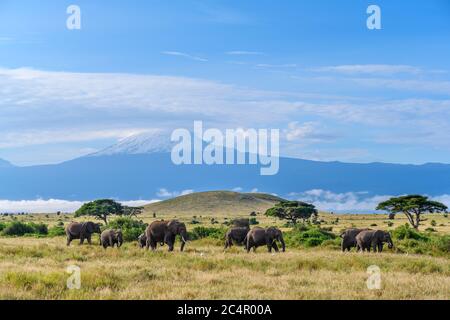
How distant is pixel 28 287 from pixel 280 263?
32.0 feet

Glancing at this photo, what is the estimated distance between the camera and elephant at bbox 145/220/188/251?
29820mm

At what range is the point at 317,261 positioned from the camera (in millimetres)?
23328

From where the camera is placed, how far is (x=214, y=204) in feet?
563

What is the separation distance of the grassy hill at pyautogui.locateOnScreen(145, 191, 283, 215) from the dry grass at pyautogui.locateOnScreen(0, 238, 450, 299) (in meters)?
132

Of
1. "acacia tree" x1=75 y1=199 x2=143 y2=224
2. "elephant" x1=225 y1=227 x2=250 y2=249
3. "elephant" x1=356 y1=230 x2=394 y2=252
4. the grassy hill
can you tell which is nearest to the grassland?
"elephant" x1=356 y1=230 x2=394 y2=252

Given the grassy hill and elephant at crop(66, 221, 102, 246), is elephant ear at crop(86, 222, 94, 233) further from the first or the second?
the grassy hill

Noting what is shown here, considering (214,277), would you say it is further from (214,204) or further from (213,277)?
(214,204)

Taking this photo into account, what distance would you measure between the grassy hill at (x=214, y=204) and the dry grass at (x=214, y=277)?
5205 inches

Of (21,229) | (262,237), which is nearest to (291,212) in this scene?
(21,229)

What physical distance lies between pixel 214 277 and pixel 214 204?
153 meters

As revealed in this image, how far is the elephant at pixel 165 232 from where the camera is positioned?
2982cm

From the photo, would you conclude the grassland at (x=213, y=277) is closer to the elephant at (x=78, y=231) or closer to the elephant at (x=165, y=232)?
the elephant at (x=165, y=232)
